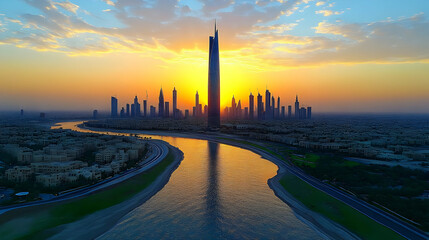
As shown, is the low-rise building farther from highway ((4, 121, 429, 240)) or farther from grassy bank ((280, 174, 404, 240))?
grassy bank ((280, 174, 404, 240))

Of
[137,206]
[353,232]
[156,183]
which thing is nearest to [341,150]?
[353,232]

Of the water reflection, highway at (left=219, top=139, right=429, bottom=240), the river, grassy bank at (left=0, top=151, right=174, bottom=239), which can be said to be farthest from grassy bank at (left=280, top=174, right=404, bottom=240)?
grassy bank at (left=0, top=151, right=174, bottom=239)

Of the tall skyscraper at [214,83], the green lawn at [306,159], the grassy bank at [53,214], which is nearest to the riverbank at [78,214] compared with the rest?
the grassy bank at [53,214]

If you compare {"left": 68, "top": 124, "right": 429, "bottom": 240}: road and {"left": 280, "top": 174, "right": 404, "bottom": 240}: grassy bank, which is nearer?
{"left": 68, "top": 124, "right": 429, "bottom": 240}: road

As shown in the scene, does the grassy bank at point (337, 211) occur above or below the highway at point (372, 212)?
below

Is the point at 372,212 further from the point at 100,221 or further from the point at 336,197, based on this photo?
the point at 100,221

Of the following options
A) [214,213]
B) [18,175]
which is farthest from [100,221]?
[18,175]

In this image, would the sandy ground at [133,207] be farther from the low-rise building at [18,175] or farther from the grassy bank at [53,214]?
the low-rise building at [18,175]
